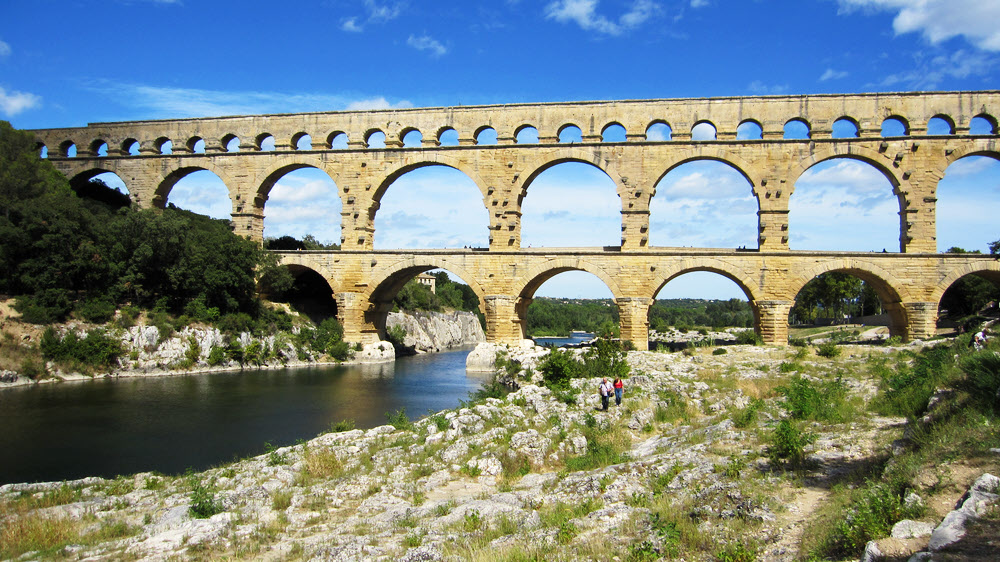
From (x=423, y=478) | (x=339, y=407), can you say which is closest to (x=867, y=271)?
(x=339, y=407)

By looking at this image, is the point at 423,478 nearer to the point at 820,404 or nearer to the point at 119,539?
the point at 119,539

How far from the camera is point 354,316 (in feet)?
91.1

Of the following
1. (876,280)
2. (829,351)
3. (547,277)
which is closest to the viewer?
(829,351)

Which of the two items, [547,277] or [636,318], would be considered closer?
[636,318]

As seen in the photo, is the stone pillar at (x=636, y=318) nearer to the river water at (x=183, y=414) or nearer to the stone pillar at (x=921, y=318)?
the river water at (x=183, y=414)

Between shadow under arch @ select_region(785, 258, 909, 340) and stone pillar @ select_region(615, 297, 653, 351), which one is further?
stone pillar @ select_region(615, 297, 653, 351)

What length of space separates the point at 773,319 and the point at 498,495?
64.4 feet

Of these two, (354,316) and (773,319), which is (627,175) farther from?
(354,316)

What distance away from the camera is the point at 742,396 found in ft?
41.9

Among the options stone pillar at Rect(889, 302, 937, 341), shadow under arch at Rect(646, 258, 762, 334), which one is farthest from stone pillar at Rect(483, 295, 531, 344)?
stone pillar at Rect(889, 302, 937, 341)

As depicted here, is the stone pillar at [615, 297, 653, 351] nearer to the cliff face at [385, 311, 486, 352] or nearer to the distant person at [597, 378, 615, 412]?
the distant person at [597, 378, 615, 412]

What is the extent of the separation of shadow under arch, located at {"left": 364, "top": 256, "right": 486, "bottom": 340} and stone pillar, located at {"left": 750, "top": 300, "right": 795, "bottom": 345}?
11.0 metres

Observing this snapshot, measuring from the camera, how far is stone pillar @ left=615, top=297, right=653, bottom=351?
2488 centimetres

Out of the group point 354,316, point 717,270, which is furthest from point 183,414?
point 717,270
